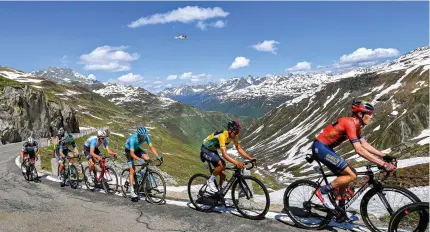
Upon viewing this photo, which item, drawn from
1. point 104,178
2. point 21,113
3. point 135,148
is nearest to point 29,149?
point 104,178

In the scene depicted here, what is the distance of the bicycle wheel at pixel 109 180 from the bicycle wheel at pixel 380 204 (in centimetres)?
1257

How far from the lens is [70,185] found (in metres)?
20.0

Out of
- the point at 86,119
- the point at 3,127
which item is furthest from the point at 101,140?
the point at 86,119

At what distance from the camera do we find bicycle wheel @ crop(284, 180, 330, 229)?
991 cm

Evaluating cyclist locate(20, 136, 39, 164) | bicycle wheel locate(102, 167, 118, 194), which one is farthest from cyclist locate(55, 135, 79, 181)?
bicycle wheel locate(102, 167, 118, 194)

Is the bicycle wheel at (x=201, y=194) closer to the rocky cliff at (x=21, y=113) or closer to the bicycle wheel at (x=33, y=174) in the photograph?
the bicycle wheel at (x=33, y=174)

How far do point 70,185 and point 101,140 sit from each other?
4.71 m

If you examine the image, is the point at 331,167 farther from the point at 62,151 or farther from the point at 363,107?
the point at 62,151

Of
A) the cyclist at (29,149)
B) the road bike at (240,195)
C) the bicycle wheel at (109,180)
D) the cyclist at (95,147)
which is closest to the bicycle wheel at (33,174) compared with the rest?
the cyclist at (29,149)

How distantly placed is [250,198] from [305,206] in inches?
79.0

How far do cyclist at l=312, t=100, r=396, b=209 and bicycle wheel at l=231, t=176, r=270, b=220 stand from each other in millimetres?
1963

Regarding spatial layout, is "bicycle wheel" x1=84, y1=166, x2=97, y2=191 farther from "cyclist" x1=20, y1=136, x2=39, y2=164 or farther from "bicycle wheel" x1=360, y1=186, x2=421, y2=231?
"bicycle wheel" x1=360, y1=186, x2=421, y2=231

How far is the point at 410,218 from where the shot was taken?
8047mm

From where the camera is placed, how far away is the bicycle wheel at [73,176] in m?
19.7
